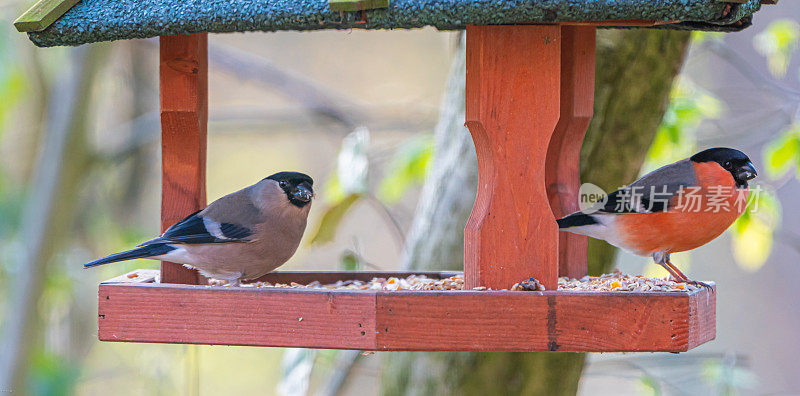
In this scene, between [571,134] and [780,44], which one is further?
[780,44]

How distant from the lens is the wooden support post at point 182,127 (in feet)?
9.05

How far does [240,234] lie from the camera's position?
113 inches

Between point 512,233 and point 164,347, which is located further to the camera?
point 164,347

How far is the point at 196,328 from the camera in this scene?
8.07 ft

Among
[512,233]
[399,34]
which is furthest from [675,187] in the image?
[399,34]

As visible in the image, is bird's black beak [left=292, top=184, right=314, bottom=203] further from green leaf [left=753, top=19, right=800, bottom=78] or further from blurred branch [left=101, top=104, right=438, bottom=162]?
green leaf [left=753, top=19, right=800, bottom=78]

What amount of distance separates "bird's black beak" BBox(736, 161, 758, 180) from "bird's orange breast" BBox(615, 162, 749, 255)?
45 mm

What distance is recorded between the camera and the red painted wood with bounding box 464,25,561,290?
2459 millimetres

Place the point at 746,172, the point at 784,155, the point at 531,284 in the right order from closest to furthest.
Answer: the point at 531,284 < the point at 746,172 < the point at 784,155

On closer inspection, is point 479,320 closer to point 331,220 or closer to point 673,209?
point 673,209

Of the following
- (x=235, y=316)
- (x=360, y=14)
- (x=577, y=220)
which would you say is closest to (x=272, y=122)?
(x=577, y=220)

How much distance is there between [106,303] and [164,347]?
342cm

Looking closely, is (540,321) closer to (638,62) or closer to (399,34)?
(638,62)

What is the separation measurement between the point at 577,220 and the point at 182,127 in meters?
1.37
